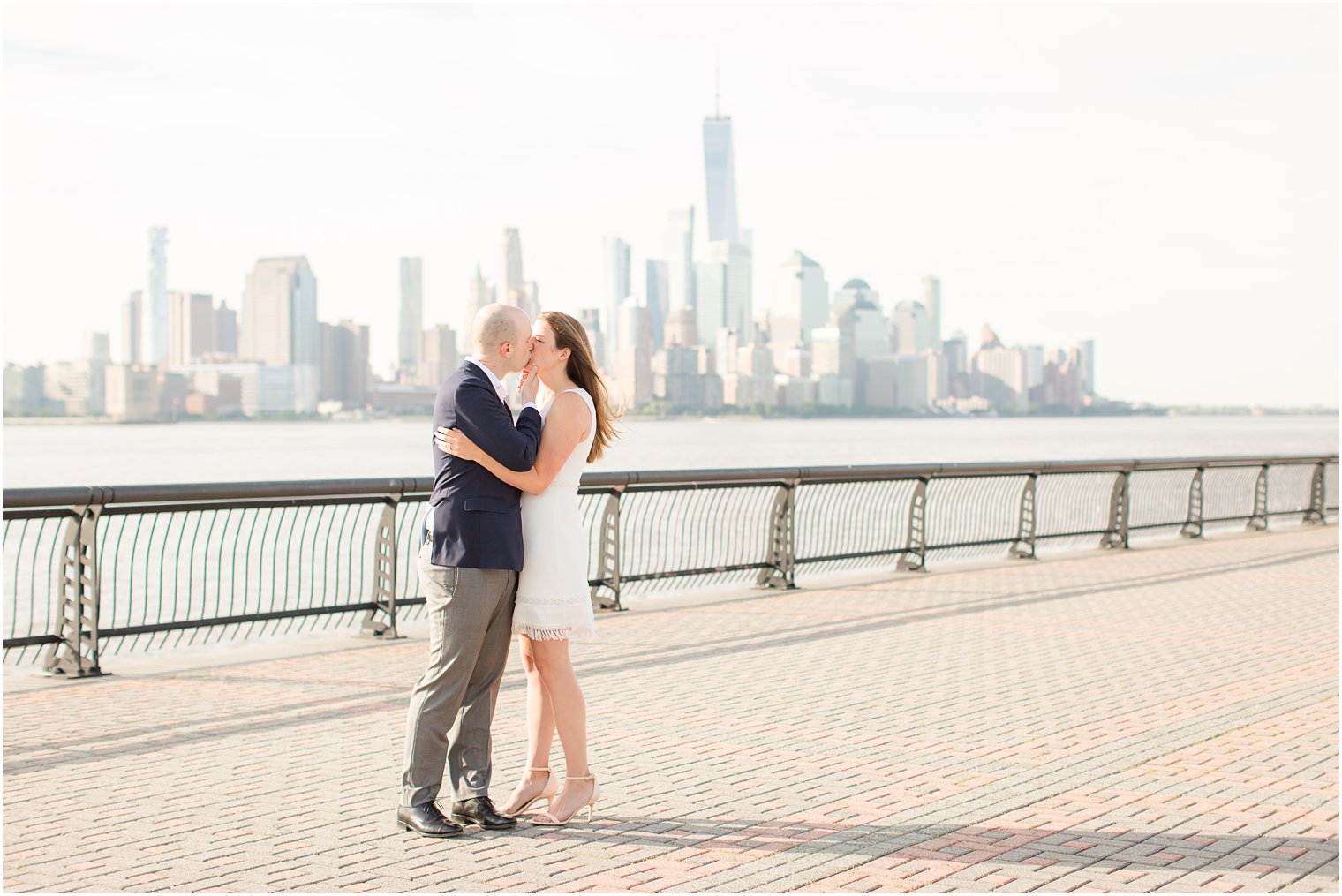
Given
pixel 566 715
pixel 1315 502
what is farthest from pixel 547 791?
pixel 1315 502

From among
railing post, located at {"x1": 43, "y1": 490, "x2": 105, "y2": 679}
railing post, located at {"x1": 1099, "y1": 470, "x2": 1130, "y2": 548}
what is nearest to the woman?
railing post, located at {"x1": 43, "y1": 490, "x2": 105, "y2": 679}

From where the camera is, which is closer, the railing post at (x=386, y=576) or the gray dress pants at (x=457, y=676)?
the gray dress pants at (x=457, y=676)

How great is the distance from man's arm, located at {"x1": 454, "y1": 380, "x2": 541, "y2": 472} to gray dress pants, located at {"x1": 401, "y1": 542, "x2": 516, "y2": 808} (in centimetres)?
41

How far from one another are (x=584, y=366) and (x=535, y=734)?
140 cm

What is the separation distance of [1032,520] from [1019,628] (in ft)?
18.3

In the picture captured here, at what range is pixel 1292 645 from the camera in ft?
31.8

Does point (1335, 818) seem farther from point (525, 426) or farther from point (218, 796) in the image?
point (218, 796)

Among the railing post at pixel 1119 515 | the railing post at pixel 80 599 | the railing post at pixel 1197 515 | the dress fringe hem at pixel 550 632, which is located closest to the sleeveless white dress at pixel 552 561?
the dress fringe hem at pixel 550 632

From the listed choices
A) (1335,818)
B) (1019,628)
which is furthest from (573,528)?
(1019,628)

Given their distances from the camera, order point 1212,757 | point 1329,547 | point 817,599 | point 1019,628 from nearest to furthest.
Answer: point 1212,757, point 1019,628, point 817,599, point 1329,547

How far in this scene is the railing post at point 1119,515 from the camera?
1728cm

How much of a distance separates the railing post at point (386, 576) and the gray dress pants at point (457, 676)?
4.66 m

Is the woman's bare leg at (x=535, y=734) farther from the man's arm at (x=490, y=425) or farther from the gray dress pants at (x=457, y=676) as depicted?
the man's arm at (x=490, y=425)

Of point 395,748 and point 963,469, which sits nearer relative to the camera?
point 395,748
